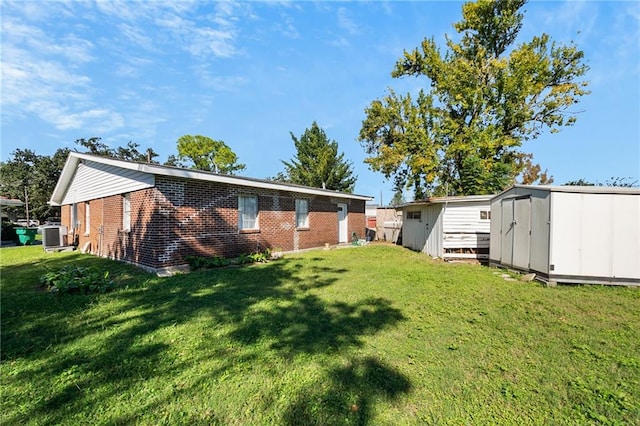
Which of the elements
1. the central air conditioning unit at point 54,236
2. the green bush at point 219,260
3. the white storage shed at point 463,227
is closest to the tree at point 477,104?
the white storage shed at point 463,227

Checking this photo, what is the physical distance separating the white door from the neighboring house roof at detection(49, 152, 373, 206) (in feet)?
2.47

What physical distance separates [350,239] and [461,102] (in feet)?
42.2

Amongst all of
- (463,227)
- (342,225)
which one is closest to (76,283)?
(342,225)

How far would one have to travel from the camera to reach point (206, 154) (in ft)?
→ 124

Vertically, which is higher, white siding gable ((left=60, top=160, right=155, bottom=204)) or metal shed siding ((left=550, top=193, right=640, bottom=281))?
white siding gable ((left=60, top=160, right=155, bottom=204))

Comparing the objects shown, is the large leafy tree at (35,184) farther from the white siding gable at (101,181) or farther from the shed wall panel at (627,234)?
the shed wall panel at (627,234)

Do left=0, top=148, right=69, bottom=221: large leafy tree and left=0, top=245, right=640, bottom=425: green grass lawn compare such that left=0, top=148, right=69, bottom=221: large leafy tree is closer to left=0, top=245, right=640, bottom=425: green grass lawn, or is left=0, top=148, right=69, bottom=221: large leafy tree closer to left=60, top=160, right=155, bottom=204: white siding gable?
left=60, top=160, right=155, bottom=204: white siding gable

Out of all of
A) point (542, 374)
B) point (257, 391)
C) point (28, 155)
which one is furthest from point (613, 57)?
point (28, 155)

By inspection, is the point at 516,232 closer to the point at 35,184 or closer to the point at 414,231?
the point at 414,231

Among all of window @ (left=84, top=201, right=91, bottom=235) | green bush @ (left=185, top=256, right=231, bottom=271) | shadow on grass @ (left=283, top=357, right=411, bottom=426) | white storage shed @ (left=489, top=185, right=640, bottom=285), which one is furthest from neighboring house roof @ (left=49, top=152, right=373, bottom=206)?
white storage shed @ (left=489, top=185, right=640, bottom=285)

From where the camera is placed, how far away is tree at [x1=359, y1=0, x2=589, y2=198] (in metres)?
17.8

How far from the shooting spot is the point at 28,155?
33812 millimetres

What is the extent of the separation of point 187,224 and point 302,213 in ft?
17.5

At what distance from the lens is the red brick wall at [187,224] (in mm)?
7652
